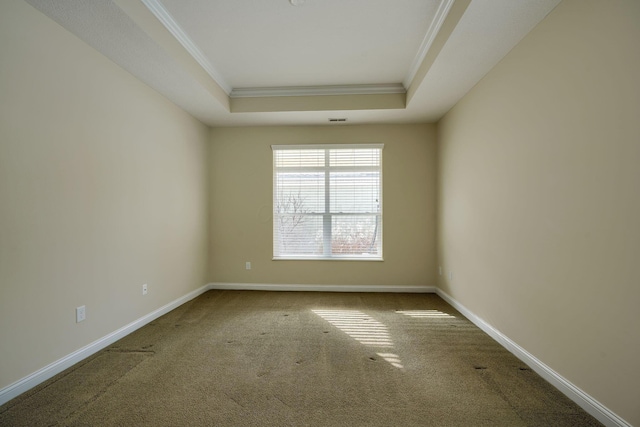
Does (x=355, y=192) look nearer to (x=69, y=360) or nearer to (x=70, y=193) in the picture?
(x=70, y=193)

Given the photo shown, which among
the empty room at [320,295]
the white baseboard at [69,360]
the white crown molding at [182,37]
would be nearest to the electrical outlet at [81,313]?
the empty room at [320,295]

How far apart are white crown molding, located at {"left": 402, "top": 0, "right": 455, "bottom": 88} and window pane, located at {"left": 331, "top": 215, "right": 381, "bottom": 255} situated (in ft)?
6.58

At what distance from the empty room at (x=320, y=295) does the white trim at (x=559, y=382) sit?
12 millimetres

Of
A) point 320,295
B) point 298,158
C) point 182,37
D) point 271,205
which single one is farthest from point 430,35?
point 320,295

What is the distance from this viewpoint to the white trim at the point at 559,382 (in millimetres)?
1614

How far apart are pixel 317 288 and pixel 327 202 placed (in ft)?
4.33

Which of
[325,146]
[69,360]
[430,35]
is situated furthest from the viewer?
[325,146]

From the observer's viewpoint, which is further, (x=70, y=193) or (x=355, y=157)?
(x=355, y=157)

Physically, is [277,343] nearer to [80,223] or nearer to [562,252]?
[80,223]

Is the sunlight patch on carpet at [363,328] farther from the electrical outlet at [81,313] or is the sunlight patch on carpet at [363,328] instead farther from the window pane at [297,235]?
the electrical outlet at [81,313]

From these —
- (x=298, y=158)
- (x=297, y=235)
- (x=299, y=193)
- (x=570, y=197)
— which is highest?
(x=298, y=158)

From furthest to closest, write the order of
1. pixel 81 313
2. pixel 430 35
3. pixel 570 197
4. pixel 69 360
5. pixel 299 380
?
pixel 430 35, pixel 81 313, pixel 69 360, pixel 299 380, pixel 570 197

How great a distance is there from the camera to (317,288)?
458 centimetres

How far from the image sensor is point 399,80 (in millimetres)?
3693
